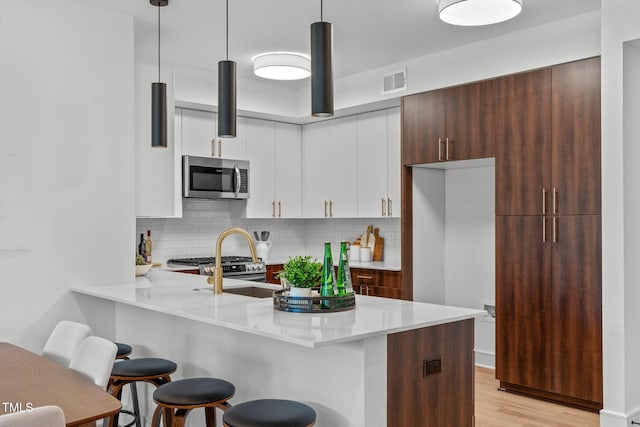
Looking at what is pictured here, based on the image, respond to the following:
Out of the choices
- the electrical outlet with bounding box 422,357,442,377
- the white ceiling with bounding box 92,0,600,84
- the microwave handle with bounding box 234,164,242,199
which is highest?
the white ceiling with bounding box 92,0,600,84

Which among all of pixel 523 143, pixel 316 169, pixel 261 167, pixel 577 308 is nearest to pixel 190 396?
pixel 577 308

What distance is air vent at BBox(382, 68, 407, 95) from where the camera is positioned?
506 centimetres

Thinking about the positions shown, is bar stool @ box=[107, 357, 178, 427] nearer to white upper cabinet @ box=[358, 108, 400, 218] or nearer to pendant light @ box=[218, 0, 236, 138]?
pendant light @ box=[218, 0, 236, 138]

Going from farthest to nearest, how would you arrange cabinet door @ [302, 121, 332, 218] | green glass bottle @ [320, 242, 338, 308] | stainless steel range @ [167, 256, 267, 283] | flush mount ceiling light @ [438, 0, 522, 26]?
cabinet door @ [302, 121, 332, 218]
stainless steel range @ [167, 256, 267, 283]
flush mount ceiling light @ [438, 0, 522, 26]
green glass bottle @ [320, 242, 338, 308]

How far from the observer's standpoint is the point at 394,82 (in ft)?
16.8

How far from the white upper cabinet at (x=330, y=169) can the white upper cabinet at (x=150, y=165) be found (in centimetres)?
167

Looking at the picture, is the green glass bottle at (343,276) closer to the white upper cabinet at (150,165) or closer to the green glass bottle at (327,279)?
the green glass bottle at (327,279)

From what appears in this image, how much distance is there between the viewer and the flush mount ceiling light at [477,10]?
3326 millimetres

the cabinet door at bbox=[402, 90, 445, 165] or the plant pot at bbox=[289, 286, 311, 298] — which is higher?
the cabinet door at bbox=[402, 90, 445, 165]

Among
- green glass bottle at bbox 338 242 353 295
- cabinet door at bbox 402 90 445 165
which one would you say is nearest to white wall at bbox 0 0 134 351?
green glass bottle at bbox 338 242 353 295

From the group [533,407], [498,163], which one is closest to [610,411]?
[533,407]

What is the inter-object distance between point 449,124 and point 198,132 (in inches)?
91.7

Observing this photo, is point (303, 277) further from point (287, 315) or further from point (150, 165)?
point (150, 165)

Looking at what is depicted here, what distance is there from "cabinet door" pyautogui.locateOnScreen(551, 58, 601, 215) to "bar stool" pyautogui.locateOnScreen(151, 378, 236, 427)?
2674 millimetres
